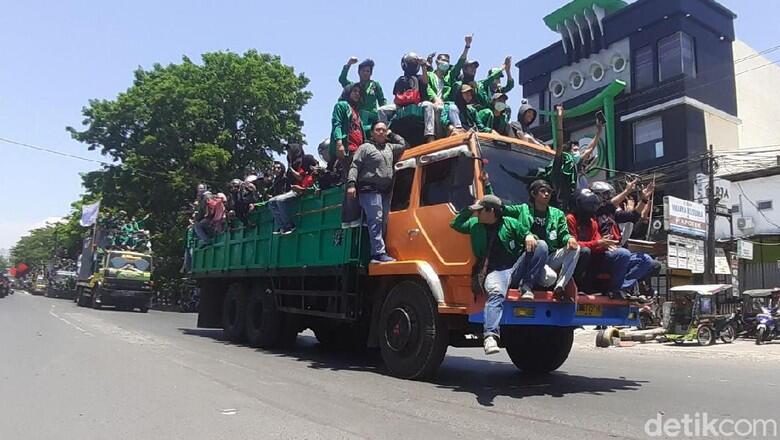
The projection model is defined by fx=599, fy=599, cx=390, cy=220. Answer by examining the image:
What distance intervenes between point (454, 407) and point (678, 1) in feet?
84.0

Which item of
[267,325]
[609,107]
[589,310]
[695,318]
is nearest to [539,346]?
[589,310]

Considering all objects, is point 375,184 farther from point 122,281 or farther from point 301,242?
point 122,281

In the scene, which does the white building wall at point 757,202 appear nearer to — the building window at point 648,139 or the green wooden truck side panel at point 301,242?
the building window at point 648,139

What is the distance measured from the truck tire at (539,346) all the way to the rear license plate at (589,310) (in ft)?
4.01

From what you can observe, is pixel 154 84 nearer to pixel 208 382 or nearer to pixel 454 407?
pixel 208 382

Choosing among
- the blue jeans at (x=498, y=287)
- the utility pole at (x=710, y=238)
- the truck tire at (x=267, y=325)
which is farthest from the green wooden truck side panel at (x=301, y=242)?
the utility pole at (x=710, y=238)

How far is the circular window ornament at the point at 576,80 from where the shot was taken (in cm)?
2961

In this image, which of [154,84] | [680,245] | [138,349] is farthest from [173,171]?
[680,245]

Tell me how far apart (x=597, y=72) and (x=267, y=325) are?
950 inches

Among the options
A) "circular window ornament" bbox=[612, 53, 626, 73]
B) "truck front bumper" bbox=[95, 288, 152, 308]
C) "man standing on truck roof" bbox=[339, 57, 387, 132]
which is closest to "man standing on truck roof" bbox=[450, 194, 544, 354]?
"man standing on truck roof" bbox=[339, 57, 387, 132]

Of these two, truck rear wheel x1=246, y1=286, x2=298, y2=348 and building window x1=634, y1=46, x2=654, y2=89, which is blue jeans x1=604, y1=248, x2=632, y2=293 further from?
building window x1=634, y1=46, x2=654, y2=89

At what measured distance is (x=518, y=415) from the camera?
5.06 metres

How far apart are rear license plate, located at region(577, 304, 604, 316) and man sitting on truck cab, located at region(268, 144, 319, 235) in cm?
447

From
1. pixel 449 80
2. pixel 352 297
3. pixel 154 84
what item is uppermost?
pixel 154 84
